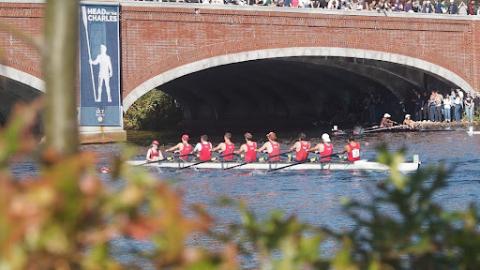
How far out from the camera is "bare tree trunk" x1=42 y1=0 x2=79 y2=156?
2.20 metres

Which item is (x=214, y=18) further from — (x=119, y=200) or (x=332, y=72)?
(x=119, y=200)

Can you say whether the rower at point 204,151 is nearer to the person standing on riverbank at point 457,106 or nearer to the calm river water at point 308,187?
the calm river water at point 308,187

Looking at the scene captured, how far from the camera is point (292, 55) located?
99.5 feet

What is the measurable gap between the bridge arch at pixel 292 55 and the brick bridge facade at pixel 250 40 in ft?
0.10

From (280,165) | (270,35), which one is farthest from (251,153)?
(270,35)

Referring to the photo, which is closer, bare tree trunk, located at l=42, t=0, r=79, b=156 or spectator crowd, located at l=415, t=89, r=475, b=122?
bare tree trunk, located at l=42, t=0, r=79, b=156

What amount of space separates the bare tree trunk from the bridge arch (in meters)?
25.7

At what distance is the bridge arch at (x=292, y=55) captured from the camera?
28.0 m

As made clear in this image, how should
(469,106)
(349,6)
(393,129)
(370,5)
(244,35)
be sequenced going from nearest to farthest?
(244,35) → (393,129) → (469,106) → (370,5) → (349,6)

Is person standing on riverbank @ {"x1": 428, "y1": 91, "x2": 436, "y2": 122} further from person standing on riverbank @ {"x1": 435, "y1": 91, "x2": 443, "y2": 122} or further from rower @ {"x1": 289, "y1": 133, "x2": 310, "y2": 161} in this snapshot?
rower @ {"x1": 289, "y1": 133, "x2": 310, "y2": 161}

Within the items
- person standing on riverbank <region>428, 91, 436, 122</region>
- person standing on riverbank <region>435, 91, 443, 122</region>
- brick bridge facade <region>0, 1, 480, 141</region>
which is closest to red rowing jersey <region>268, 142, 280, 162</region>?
brick bridge facade <region>0, 1, 480, 141</region>

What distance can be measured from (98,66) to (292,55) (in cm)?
690

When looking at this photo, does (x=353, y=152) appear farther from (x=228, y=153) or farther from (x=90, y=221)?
(x=90, y=221)

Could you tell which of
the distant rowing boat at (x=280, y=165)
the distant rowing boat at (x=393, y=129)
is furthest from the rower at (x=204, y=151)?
the distant rowing boat at (x=393, y=129)
